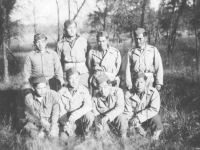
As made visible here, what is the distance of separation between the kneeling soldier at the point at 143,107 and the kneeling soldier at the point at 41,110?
50.5 inches

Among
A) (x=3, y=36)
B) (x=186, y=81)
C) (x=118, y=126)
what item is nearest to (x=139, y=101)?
(x=118, y=126)

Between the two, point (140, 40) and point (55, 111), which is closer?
point (55, 111)

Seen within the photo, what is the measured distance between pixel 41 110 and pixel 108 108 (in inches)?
46.1

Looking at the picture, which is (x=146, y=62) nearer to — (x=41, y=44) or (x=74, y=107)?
(x=74, y=107)

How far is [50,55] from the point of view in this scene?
433 cm

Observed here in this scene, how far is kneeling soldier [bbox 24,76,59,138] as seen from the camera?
3604mm

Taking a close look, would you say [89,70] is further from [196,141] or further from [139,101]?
[196,141]

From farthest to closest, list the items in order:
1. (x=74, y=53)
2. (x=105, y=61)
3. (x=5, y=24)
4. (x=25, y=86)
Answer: (x=5, y=24) → (x=74, y=53) → (x=105, y=61) → (x=25, y=86)

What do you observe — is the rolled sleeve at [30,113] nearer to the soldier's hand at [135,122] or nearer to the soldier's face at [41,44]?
the soldier's face at [41,44]

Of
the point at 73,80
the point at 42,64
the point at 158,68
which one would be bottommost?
the point at 73,80

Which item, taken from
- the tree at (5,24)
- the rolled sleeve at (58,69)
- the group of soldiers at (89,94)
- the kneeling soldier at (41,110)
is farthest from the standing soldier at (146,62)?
the tree at (5,24)

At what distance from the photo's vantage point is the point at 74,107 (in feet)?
13.1

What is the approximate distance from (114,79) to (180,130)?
1.59 meters

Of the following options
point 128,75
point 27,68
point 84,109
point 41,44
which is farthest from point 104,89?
point 27,68
